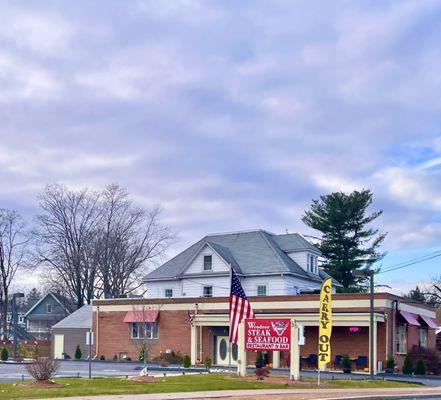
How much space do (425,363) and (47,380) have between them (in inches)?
1102

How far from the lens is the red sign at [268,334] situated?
1231 inches

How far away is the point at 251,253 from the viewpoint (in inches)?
2309

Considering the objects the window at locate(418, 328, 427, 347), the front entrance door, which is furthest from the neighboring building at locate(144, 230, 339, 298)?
the window at locate(418, 328, 427, 347)

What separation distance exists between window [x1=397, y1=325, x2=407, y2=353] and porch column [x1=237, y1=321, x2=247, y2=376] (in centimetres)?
1834

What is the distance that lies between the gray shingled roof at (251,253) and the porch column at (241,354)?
22.5 metres

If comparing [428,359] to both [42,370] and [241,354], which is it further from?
[42,370]

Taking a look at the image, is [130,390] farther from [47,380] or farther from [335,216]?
[335,216]

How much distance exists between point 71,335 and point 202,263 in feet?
43.3

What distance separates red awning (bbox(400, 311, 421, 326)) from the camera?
47406mm

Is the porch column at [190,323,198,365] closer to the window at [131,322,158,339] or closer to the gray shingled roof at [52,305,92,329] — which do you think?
the window at [131,322,158,339]

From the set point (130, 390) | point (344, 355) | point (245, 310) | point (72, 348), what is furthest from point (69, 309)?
point (130, 390)

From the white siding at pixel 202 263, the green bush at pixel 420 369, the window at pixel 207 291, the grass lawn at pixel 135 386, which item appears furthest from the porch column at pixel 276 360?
the grass lawn at pixel 135 386

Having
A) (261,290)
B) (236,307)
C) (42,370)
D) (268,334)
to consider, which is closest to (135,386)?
(42,370)

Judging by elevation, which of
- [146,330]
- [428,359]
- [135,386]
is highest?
[146,330]
